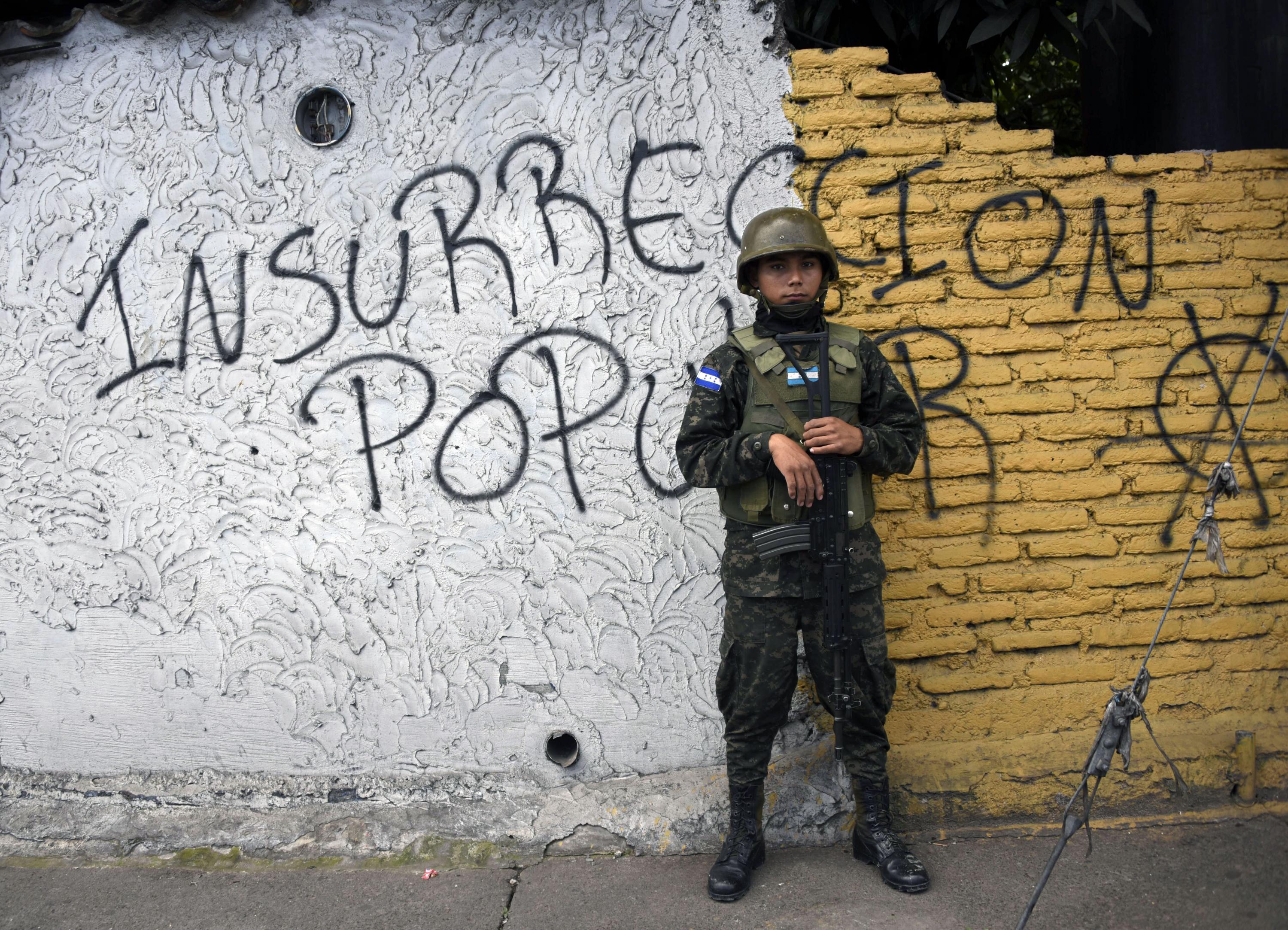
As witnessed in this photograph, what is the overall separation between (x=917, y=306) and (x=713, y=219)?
0.70m

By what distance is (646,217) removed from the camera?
9.50ft

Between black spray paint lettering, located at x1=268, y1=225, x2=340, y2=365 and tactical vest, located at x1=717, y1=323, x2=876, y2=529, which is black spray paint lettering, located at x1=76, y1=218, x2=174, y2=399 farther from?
tactical vest, located at x1=717, y1=323, x2=876, y2=529

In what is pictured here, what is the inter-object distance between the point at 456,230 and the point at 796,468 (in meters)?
1.35

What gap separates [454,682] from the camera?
294 cm

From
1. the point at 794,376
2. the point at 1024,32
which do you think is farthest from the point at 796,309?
the point at 1024,32

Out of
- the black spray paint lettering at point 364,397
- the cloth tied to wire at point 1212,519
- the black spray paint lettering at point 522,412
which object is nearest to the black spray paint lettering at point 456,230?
the black spray paint lettering at point 522,412

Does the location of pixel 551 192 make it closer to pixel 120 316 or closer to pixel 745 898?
pixel 120 316

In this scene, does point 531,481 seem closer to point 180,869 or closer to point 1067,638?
point 180,869

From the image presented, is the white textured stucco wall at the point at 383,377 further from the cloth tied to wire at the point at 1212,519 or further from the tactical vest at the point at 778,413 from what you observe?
the cloth tied to wire at the point at 1212,519

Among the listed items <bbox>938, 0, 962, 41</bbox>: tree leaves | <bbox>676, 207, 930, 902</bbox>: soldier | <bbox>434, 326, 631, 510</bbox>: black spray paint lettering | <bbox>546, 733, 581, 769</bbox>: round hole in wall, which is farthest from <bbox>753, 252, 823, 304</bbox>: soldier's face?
<bbox>546, 733, 581, 769</bbox>: round hole in wall

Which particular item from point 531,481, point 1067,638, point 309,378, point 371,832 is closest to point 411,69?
point 309,378

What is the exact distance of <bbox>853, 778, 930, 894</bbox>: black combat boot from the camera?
2.49 metres

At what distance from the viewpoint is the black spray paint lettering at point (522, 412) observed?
290cm

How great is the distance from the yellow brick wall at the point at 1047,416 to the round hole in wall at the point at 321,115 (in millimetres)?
1435
